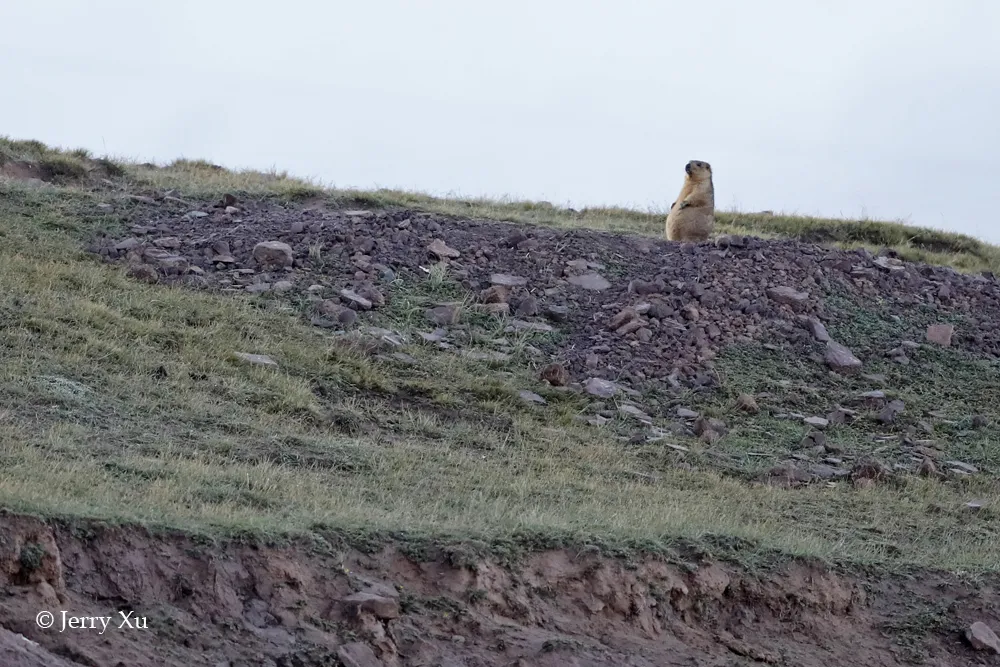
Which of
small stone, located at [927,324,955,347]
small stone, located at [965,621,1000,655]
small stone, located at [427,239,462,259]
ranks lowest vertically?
small stone, located at [965,621,1000,655]

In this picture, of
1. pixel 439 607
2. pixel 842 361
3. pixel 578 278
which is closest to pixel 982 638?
pixel 439 607

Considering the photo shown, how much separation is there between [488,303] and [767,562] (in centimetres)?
561

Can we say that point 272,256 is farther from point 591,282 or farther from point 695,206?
point 695,206

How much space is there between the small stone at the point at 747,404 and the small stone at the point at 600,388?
102 cm

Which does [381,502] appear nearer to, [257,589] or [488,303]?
[257,589]

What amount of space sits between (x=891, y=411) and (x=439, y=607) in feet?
20.4

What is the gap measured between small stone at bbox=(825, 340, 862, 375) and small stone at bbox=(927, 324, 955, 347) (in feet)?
3.92

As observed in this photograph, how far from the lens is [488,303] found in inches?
444

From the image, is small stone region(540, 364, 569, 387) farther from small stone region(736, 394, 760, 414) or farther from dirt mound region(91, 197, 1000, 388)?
small stone region(736, 394, 760, 414)

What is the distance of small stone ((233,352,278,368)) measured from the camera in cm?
920

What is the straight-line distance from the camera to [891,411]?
10.1 meters

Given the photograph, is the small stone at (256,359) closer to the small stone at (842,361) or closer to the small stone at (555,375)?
the small stone at (555,375)

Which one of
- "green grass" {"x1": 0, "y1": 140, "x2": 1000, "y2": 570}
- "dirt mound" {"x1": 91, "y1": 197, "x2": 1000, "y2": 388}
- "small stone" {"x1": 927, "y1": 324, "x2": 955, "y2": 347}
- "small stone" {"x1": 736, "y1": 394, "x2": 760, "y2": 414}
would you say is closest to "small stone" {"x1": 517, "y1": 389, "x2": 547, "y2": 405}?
"green grass" {"x1": 0, "y1": 140, "x2": 1000, "y2": 570}

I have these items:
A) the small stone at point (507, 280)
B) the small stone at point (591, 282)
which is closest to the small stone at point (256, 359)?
the small stone at point (507, 280)
